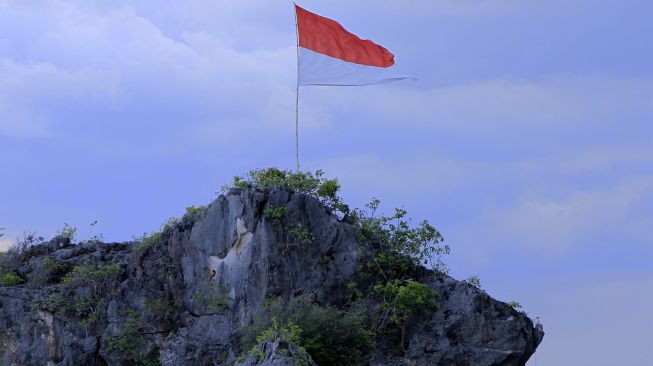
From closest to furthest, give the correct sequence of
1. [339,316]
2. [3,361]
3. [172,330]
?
1. [339,316]
2. [172,330]
3. [3,361]

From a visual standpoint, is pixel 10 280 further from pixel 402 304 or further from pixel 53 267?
pixel 402 304

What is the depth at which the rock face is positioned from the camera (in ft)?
117

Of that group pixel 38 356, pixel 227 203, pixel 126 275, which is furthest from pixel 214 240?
pixel 38 356

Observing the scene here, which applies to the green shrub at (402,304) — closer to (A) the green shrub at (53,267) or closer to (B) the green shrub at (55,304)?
(B) the green shrub at (55,304)

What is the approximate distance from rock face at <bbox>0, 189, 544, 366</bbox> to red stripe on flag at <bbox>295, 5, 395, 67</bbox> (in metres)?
5.58

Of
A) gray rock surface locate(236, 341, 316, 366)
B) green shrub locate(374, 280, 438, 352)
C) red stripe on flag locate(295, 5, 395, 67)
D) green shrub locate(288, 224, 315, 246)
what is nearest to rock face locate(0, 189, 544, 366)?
green shrub locate(288, 224, 315, 246)

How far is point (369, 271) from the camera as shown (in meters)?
37.0

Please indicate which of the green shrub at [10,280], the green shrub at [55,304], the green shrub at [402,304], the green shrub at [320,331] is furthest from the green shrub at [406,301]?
the green shrub at [10,280]

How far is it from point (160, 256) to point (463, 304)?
33.5ft

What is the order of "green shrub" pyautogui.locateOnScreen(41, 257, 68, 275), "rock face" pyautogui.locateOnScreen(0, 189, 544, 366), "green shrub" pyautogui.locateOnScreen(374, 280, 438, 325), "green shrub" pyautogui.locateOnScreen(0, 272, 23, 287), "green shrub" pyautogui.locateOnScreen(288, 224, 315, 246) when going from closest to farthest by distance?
"rock face" pyautogui.locateOnScreen(0, 189, 544, 366) → "green shrub" pyautogui.locateOnScreen(374, 280, 438, 325) → "green shrub" pyautogui.locateOnScreen(288, 224, 315, 246) → "green shrub" pyautogui.locateOnScreen(41, 257, 68, 275) → "green shrub" pyautogui.locateOnScreen(0, 272, 23, 287)

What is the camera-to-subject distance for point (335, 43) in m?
40.3

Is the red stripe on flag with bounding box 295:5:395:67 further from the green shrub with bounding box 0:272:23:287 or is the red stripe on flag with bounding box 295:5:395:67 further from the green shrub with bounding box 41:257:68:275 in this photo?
the green shrub with bounding box 0:272:23:287

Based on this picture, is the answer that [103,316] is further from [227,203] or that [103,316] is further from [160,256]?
[227,203]

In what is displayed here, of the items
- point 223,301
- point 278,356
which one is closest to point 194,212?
point 223,301
